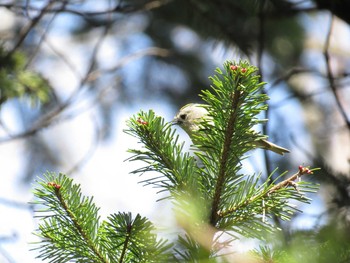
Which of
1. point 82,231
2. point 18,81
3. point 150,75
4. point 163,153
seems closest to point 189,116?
point 163,153

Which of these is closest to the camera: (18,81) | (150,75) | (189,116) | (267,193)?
(267,193)

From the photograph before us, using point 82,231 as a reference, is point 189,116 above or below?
above

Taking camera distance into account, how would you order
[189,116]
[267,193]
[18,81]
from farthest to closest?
[18,81]
[189,116]
[267,193]

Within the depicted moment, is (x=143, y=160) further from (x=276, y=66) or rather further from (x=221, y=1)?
(x=276, y=66)

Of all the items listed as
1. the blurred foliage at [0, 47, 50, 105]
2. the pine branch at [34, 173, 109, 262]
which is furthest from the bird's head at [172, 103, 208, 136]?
the blurred foliage at [0, 47, 50, 105]

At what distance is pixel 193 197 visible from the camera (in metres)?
1.33

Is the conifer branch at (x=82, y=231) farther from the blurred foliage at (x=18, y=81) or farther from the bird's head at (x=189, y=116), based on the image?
the blurred foliage at (x=18, y=81)

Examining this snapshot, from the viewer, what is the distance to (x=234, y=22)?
113 inches

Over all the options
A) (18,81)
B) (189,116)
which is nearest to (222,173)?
(189,116)

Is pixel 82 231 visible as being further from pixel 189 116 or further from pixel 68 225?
pixel 189 116

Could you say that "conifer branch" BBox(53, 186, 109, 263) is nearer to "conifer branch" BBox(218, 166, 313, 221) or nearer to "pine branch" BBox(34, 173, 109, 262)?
"pine branch" BBox(34, 173, 109, 262)

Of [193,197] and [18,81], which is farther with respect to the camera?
[18,81]

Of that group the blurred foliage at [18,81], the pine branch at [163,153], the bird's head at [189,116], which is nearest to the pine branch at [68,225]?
the pine branch at [163,153]

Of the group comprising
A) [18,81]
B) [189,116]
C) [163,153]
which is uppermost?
[18,81]
